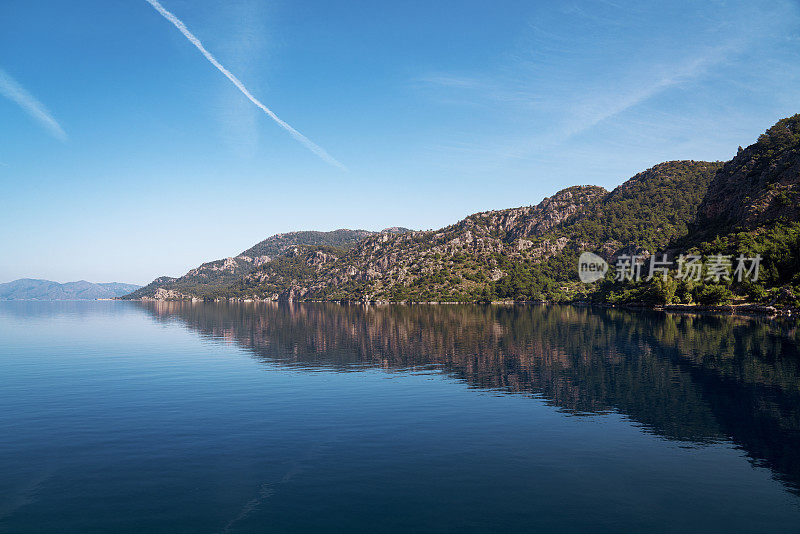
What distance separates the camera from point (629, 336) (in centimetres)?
10262

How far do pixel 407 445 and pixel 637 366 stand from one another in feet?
151

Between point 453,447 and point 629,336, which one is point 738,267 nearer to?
point 629,336

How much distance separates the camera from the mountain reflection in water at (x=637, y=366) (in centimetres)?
3821

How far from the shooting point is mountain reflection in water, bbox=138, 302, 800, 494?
38.2 meters

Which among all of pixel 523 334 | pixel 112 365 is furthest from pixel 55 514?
pixel 523 334

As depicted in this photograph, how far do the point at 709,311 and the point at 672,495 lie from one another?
180976 millimetres

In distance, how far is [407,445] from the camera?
34.0 m

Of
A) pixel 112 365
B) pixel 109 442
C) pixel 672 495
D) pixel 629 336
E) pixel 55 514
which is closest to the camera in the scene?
pixel 55 514

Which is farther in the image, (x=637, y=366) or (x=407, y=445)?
(x=637, y=366)

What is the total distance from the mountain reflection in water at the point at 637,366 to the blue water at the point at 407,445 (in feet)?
1.39

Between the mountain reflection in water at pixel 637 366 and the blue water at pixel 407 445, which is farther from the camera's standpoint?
the mountain reflection in water at pixel 637 366

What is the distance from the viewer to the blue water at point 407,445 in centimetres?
2353

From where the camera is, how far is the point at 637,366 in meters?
64.9

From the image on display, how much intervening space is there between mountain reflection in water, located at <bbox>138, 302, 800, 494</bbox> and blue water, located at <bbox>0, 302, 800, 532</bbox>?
0.42 meters
